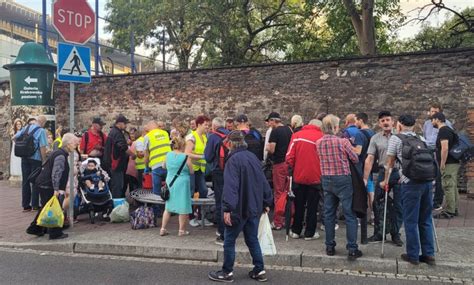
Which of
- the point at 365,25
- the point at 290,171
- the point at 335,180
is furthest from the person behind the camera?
the point at 365,25

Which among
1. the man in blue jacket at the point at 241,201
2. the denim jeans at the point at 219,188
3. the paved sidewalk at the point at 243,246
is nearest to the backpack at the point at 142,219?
the paved sidewalk at the point at 243,246

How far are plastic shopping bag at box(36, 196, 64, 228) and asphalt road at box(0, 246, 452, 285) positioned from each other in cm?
52

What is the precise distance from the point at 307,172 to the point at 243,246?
1.37 m

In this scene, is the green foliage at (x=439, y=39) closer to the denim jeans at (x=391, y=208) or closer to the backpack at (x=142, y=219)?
the denim jeans at (x=391, y=208)

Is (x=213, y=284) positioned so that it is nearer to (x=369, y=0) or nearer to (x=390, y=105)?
(x=390, y=105)

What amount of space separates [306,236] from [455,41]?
1681 cm

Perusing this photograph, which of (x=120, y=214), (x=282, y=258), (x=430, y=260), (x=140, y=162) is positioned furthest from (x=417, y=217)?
(x=140, y=162)

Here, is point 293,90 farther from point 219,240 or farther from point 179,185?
point 219,240

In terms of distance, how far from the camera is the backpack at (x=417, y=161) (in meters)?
5.17

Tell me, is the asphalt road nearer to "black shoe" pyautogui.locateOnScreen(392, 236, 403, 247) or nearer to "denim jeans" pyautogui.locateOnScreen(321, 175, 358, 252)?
"denim jeans" pyautogui.locateOnScreen(321, 175, 358, 252)

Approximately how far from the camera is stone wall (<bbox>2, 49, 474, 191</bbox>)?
10180 millimetres

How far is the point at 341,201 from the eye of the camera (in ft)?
18.7

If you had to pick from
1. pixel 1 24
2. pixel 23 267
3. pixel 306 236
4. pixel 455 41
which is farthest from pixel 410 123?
pixel 1 24

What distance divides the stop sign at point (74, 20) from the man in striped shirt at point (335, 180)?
4432mm
